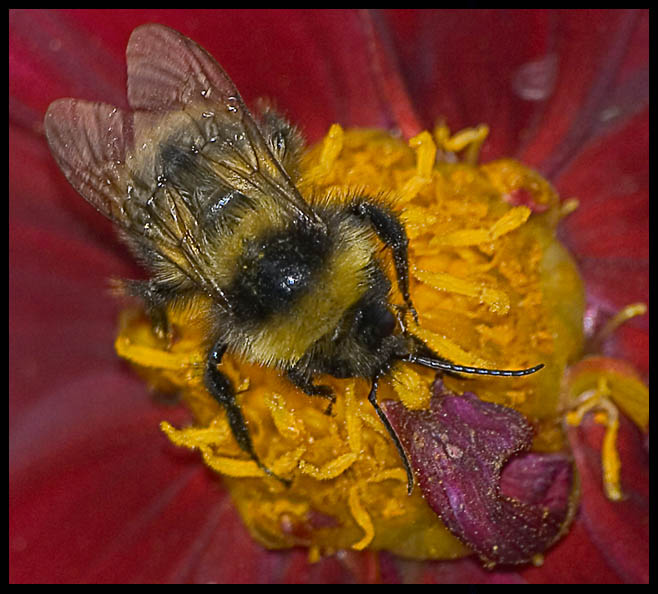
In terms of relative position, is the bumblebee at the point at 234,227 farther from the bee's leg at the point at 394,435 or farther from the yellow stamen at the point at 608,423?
the yellow stamen at the point at 608,423

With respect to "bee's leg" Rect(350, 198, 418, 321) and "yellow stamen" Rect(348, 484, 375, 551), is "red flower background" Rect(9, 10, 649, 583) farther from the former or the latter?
"bee's leg" Rect(350, 198, 418, 321)

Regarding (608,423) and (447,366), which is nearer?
(447,366)

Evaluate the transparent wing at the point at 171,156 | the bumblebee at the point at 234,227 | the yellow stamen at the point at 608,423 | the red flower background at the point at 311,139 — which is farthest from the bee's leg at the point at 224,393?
the yellow stamen at the point at 608,423

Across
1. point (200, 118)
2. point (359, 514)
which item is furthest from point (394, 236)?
point (359, 514)

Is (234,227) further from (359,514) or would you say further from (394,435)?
(359,514)

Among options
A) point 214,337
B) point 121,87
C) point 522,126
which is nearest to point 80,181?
point 214,337
